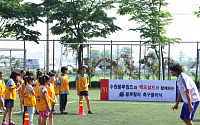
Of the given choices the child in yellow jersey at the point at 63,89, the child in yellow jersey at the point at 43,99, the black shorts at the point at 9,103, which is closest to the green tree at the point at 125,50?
the child in yellow jersey at the point at 63,89

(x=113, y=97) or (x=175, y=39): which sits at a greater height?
(x=175, y=39)

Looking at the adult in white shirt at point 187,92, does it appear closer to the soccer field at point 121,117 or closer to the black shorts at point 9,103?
the soccer field at point 121,117

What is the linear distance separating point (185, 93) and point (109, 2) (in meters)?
25.9

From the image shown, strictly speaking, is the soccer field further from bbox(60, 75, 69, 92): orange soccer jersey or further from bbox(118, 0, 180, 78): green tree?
bbox(118, 0, 180, 78): green tree

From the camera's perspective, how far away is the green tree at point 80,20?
33.3m

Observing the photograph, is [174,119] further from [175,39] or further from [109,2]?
[109,2]

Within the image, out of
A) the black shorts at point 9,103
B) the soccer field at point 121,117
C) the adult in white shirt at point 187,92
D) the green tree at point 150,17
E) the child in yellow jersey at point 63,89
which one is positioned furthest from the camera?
the green tree at point 150,17

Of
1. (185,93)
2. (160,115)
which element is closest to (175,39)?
(160,115)

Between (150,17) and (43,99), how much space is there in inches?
904

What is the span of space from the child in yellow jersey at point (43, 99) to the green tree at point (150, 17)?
21.8m

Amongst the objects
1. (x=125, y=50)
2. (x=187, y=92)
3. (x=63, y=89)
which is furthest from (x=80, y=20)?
(x=187, y=92)

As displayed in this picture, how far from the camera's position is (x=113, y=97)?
1997 centimetres

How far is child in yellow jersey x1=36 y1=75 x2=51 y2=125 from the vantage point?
379 inches

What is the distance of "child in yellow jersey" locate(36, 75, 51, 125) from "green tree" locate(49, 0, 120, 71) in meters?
23.3
